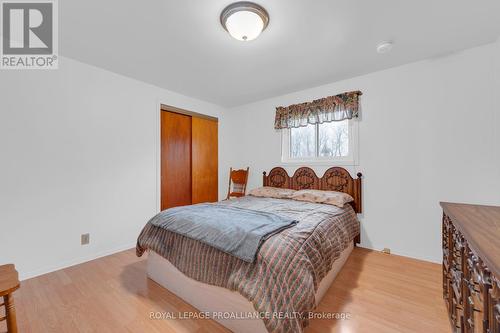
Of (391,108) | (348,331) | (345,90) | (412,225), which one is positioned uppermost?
(345,90)

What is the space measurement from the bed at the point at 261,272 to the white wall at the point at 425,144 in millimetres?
928

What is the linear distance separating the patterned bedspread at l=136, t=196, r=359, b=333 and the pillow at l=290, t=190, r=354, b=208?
616mm

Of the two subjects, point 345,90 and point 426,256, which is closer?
point 426,256

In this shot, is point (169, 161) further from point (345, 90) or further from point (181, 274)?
point (345, 90)

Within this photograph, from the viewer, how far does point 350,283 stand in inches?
79.0

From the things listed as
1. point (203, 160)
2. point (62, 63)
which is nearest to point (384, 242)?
point (203, 160)

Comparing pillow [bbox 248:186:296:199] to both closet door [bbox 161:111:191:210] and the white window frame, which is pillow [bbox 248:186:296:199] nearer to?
the white window frame

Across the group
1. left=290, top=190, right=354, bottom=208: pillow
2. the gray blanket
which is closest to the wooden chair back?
left=290, top=190, right=354, bottom=208: pillow

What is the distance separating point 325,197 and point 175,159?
8.07 ft

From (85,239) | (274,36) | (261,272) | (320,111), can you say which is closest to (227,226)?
(261,272)

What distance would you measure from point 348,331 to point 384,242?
66.9 inches

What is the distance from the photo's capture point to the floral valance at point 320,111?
291 cm

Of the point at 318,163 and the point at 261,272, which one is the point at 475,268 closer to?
the point at 261,272

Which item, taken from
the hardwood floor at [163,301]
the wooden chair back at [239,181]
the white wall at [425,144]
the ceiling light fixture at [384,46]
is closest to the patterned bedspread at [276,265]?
the hardwood floor at [163,301]
